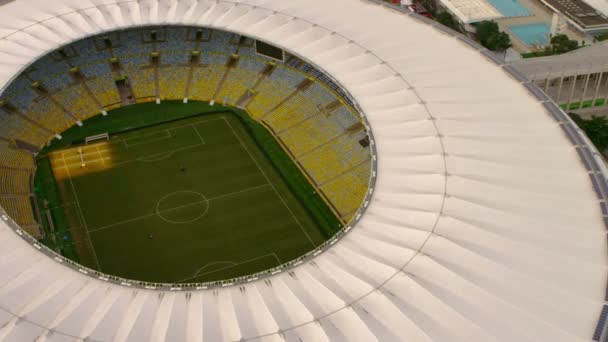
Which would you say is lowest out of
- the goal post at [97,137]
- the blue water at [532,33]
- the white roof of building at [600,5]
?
the white roof of building at [600,5]

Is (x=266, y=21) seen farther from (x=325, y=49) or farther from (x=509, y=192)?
(x=509, y=192)

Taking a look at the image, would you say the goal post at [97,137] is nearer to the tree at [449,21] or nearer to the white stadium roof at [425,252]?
the white stadium roof at [425,252]

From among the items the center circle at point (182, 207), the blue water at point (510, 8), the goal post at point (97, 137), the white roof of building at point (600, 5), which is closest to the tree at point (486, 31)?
the blue water at point (510, 8)

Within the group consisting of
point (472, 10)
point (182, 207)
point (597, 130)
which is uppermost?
point (472, 10)

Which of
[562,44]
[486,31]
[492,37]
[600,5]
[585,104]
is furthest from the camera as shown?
[600,5]

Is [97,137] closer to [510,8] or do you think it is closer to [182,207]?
[182,207]

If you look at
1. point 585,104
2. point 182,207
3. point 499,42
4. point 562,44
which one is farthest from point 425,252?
point 562,44

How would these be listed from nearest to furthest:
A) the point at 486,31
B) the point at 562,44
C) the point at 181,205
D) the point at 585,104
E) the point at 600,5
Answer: the point at 181,205
the point at 585,104
the point at 562,44
the point at 486,31
the point at 600,5

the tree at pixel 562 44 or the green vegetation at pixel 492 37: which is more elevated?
the green vegetation at pixel 492 37
